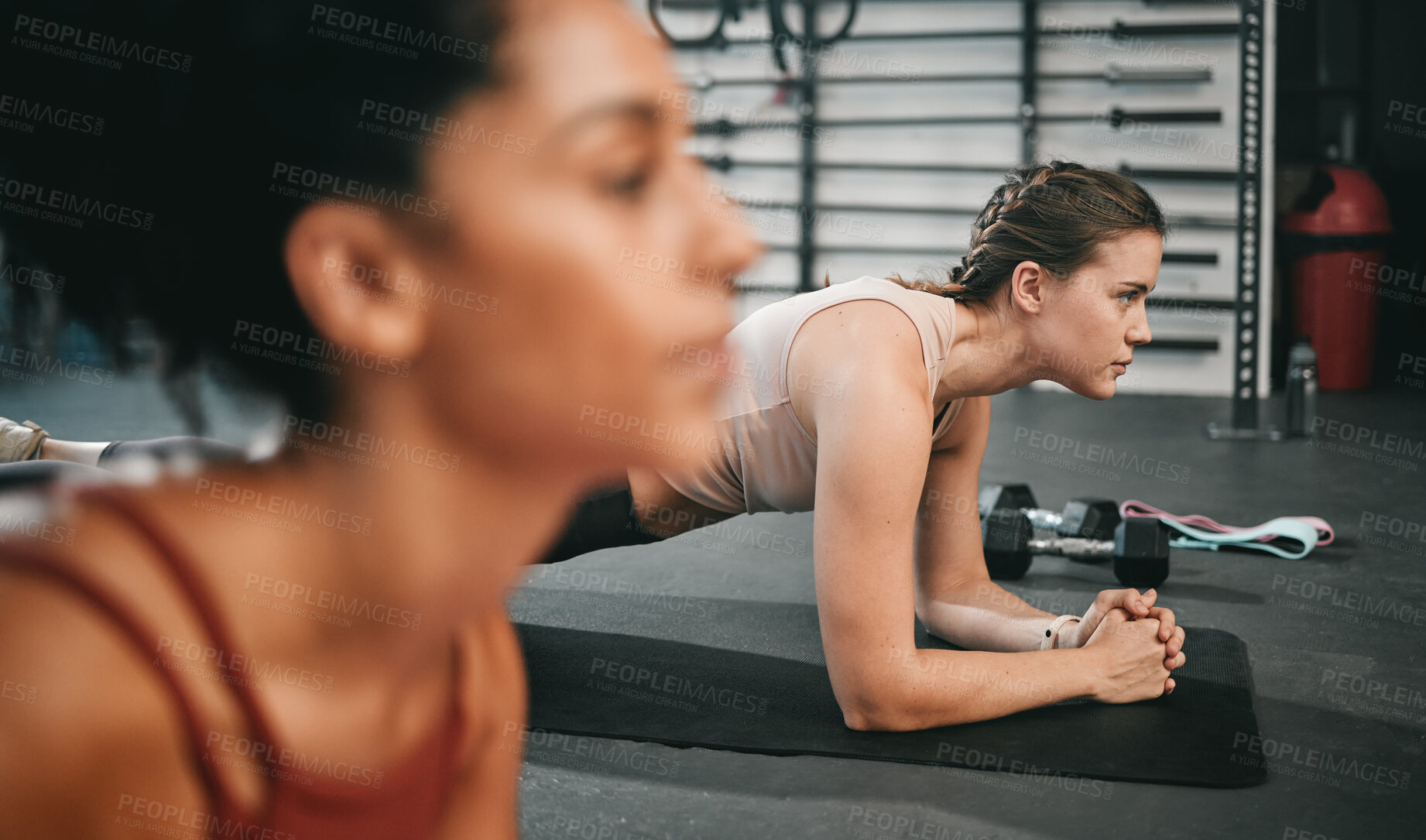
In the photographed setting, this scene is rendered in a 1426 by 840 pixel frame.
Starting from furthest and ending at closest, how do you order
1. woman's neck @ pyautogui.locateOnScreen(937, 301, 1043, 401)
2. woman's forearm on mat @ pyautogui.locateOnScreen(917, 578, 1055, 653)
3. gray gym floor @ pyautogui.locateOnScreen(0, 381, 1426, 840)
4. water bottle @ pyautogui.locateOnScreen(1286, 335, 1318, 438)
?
water bottle @ pyautogui.locateOnScreen(1286, 335, 1318, 438) < woman's forearm on mat @ pyautogui.locateOnScreen(917, 578, 1055, 653) < woman's neck @ pyautogui.locateOnScreen(937, 301, 1043, 401) < gray gym floor @ pyautogui.locateOnScreen(0, 381, 1426, 840)

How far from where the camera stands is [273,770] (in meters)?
0.34

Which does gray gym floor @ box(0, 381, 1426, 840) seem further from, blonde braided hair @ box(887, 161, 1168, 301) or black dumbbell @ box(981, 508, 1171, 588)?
blonde braided hair @ box(887, 161, 1168, 301)

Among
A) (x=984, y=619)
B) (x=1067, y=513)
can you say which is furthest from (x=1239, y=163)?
(x=984, y=619)

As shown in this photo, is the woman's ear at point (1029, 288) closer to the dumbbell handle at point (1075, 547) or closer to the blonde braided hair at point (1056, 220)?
the blonde braided hair at point (1056, 220)

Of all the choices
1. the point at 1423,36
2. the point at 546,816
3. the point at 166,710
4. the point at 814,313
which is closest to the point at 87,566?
the point at 166,710

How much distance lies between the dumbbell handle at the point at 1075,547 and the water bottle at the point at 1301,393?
180 cm

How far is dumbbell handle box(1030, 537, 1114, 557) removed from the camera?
2275 millimetres

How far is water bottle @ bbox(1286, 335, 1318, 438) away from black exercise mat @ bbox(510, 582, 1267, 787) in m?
2.14

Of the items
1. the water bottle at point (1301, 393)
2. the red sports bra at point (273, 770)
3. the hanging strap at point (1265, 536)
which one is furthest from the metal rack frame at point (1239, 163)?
the red sports bra at point (273, 770)

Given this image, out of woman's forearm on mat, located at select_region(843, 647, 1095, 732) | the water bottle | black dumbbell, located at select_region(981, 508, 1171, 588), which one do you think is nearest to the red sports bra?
woman's forearm on mat, located at select_region(843, 647, 1095, 732)

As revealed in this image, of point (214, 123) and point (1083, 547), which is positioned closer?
point (214, 123)

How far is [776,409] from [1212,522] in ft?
4.85

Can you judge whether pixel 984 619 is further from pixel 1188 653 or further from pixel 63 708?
pixel 63 708

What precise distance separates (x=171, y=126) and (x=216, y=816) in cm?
19
